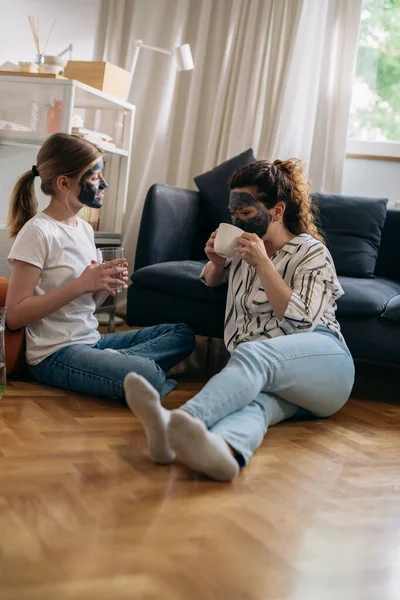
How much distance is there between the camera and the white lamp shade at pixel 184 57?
3797mm

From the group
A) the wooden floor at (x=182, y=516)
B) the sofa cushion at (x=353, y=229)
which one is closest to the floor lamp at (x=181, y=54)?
the sofa cushion at (x=353, y=229)

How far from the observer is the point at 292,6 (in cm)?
388

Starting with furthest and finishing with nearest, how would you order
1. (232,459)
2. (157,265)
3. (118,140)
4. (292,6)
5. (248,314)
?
(118,140), (292,6), (157,265), (248,314), (232,459)

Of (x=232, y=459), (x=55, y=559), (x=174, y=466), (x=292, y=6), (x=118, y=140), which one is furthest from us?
(x=118, y=140)

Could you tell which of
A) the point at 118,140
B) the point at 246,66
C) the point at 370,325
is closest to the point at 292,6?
the point at 246,66

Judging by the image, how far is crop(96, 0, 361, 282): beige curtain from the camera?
388cm

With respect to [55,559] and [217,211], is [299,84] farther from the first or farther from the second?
[55,559]

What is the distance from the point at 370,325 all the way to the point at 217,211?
1007 millimetres

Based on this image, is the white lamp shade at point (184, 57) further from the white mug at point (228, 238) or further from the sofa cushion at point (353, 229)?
the white mug at point (228, 238)

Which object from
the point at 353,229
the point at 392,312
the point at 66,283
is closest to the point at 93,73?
the point at 353,229

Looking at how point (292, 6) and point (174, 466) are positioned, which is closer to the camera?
point (174, 466)

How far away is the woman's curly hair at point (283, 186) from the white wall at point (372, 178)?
5.63 ft

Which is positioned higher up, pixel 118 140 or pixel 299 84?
pixel 299 84

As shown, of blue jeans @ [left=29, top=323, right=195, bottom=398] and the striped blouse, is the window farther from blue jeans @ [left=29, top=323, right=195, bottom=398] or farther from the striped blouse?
blue jeans @ [left=29, top=323, right=195, bottom=398]
